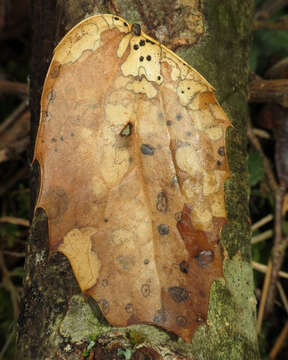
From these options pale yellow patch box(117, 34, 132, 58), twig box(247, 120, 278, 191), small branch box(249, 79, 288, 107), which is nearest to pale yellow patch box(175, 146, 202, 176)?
pale yellow patch box(117, 34, 132, 58)

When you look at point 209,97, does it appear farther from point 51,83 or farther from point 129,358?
point 129,358

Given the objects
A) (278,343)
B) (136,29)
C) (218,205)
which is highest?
(136,29)

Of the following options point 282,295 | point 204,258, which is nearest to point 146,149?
point 204,258

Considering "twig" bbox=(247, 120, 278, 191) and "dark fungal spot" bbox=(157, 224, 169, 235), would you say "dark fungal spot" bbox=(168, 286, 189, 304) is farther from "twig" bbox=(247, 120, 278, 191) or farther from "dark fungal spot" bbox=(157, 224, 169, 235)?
"twig" bbox=(247, 120, 278, 191)

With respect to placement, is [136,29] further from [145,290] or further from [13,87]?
[13,87]

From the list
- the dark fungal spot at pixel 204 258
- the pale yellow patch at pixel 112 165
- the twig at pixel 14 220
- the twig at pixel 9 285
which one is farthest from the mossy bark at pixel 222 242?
the twig at pixel 9 285

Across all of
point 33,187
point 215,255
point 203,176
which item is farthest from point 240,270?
point 33,187

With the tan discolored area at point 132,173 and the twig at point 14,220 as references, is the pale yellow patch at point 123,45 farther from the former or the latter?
the twig at point 14,220
